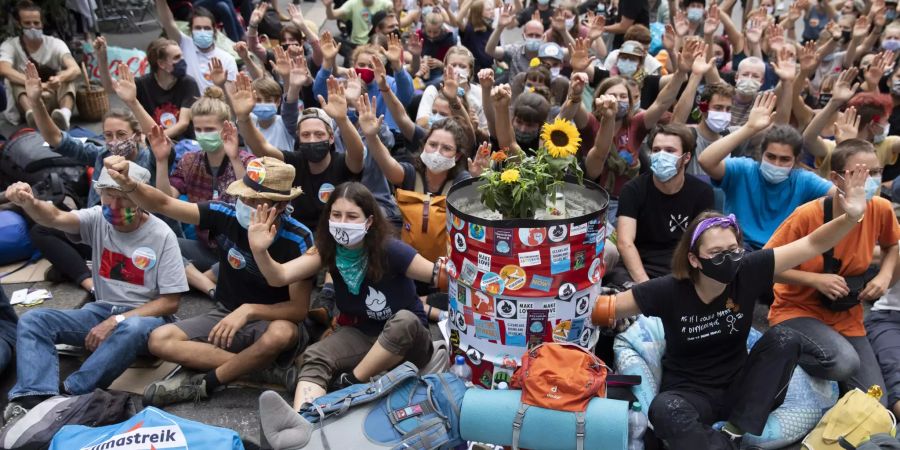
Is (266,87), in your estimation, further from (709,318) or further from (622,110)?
(709,318)

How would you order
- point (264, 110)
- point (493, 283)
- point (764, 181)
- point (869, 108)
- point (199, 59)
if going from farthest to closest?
point (199, 59) → point (264, 110) → point (869, 108) → point (764, 181) → point (493, 283)

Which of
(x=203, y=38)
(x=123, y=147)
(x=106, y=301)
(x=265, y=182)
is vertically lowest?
(x=106, y=301)

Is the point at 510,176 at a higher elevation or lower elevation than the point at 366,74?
higher

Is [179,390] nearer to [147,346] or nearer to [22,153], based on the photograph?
[147,346]

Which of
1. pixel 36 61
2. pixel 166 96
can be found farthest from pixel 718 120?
pixel 36 61

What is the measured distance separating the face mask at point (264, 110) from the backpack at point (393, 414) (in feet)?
10.6

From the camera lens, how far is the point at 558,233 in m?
3.66

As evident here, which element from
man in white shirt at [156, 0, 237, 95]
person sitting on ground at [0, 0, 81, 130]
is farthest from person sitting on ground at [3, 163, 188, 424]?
person sitting on ground at [0, 0, 81, 130]

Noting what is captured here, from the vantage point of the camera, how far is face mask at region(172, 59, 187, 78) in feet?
22.9

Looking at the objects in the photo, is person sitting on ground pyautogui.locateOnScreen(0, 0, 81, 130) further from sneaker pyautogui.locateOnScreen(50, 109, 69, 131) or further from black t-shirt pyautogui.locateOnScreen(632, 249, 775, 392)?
black t-shirt pyautogui.locateOnScreen(632, 249, 775, 392)

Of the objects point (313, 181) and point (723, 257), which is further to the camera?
point (313, 181)

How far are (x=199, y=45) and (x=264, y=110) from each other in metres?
2.02

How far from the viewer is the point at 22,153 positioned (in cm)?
611

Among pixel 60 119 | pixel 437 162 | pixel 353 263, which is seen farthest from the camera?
pixel 60 119
